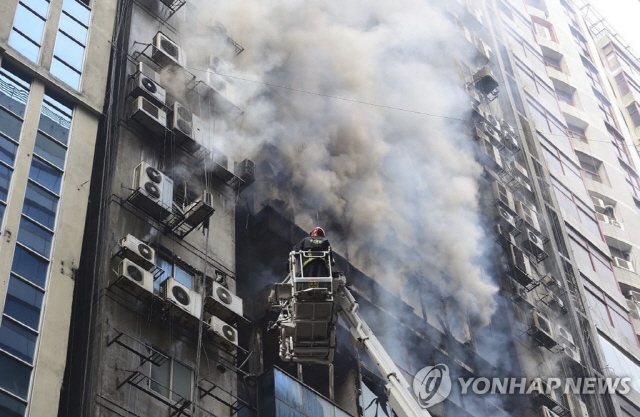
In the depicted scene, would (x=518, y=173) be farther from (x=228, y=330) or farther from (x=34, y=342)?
(x=34, y=342)

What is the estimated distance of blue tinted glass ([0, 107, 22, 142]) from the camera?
1752 centimetres

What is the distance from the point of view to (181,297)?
17688mm

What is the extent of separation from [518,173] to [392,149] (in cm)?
695

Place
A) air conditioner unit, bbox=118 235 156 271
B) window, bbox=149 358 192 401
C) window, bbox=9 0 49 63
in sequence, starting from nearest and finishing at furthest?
window, bbox=149 358 192 401
air conditioner unit, bbox=118 235 156 271
window, bbox=9 0 49 63

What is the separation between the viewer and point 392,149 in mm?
28594

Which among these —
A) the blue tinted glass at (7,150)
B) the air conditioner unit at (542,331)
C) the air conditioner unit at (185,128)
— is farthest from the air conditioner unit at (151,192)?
Answer: the air conditioner unit at (542,331)

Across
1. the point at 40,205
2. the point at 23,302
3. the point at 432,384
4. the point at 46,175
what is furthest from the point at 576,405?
the point at 23,302

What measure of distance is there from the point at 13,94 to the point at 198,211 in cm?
397

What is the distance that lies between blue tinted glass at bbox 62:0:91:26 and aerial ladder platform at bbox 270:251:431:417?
29.7 ft

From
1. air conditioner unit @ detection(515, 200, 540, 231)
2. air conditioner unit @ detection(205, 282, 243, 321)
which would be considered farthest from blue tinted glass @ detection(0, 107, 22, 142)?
air conditioner unit @ detection(515, 200, 540, 231)

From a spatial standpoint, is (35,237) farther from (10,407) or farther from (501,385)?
(501,385)

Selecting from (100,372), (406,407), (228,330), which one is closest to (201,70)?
(228,330)

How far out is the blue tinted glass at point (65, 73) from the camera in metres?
19.7

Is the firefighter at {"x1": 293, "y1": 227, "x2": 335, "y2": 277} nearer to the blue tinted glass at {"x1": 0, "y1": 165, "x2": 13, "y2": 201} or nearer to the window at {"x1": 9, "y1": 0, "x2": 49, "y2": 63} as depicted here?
the blue tinted glass at {"x1": 0, "y1": 165, "x2": 13, "y2": 201}
